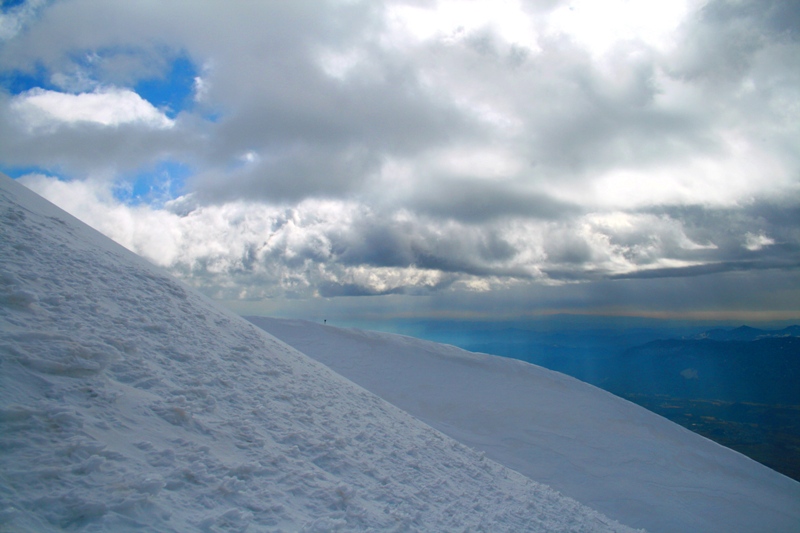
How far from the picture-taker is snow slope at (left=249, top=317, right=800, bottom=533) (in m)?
15.6

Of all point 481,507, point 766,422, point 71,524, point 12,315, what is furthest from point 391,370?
point 766,422

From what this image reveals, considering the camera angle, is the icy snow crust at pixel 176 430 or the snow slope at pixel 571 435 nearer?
the icy snow crust at pixel 176 430

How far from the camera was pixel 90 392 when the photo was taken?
6.04 metres

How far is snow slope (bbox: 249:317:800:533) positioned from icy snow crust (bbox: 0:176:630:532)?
5.20 m

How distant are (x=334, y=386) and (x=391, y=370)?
450 inches

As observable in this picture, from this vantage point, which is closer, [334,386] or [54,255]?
[54,255]

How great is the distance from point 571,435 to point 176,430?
17325mm

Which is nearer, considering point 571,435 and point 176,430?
point 176,430

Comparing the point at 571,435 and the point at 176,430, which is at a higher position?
the point at 176,430

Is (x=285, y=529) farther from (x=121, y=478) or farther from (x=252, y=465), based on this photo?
(x=121, y=478)

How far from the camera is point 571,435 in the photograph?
1934 centimetres

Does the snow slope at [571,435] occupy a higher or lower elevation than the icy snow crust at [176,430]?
lower

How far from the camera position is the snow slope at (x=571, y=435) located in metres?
15.6

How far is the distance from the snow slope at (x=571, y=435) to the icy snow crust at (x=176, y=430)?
5.20 m
